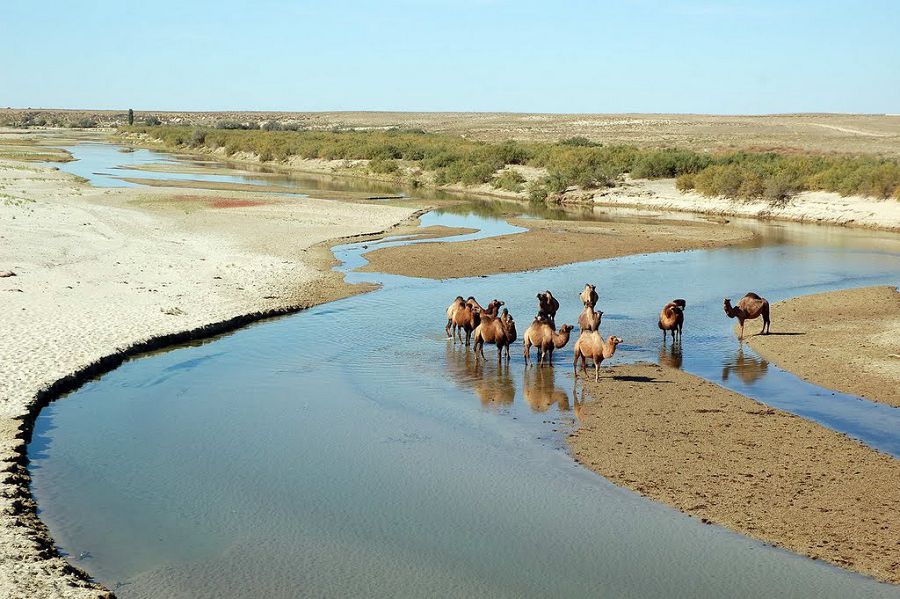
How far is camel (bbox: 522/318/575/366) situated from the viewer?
53.8 feet

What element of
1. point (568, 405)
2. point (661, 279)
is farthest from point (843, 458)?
point (661, 279)

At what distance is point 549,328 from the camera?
16.4 meters

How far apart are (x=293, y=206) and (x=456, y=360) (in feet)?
85.3

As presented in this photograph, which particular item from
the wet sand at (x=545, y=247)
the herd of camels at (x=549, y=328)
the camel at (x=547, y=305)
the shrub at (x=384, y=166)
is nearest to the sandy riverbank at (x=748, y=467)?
the herd of camels at (x=549, y=328)

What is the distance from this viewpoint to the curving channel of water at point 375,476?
9.13m

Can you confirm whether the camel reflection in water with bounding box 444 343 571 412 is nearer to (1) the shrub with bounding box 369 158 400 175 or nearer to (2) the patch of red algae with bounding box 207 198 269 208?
(2) the patch of red algae with bounding box 207 198 269 208

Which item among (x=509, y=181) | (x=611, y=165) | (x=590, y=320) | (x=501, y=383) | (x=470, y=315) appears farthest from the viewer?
(x=509, y=181)

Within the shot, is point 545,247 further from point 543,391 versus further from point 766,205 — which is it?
point 543,391

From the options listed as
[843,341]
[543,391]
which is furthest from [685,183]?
[543,391]

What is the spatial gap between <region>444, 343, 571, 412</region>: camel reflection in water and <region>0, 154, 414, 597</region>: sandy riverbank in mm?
5259

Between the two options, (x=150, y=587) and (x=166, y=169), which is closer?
(x=150, y=587)

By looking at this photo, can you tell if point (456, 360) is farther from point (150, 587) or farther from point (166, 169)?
point (166, 169)

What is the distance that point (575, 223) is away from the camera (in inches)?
1590

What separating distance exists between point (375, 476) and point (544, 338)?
5.55 meters
